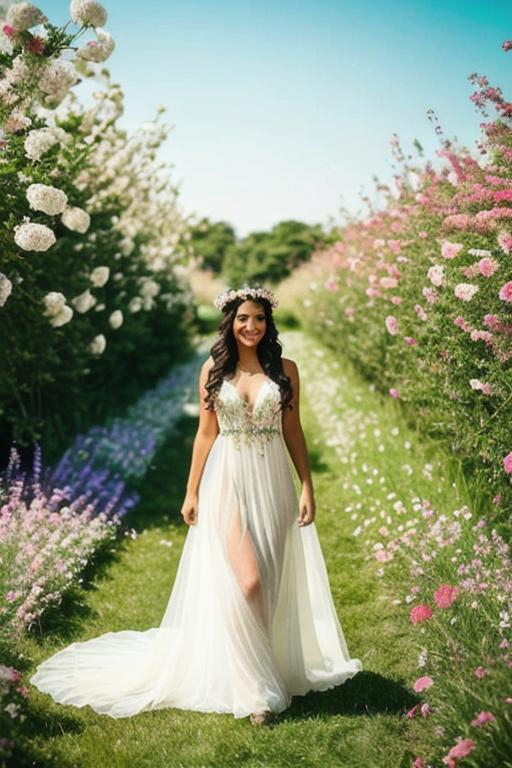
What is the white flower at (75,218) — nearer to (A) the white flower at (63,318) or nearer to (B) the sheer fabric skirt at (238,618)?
(A) the white flower at (63,318)

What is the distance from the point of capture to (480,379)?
4941 millimetres

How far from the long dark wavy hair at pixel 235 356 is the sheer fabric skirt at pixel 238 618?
254 millimetres

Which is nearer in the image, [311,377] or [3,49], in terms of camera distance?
[3,49]

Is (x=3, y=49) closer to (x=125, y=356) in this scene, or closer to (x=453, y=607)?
(x=453, y=607)

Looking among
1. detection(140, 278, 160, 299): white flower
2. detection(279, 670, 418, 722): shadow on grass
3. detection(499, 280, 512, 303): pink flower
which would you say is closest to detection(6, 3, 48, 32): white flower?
detection(499, 280, 512, 303): pink flower

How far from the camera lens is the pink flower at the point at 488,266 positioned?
457 centimetres

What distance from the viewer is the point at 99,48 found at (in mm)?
5793

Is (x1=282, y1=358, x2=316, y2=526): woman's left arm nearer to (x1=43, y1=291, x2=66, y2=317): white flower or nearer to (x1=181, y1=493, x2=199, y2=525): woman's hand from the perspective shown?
(x1=181, y1=493, x2=199, y2=525): woman's hand

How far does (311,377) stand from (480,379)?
8.69m

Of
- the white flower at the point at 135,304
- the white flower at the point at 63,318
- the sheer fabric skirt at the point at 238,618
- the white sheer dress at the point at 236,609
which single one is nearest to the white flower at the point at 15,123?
the white flower at the point at 63,318

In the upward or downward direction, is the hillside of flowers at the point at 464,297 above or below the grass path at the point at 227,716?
above

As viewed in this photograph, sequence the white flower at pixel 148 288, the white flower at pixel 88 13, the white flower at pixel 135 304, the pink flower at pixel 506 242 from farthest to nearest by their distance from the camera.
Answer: the white flower at pixel 148 288 → the white flower at pixel 135 304 → the white flower at pixel 88 13 → the pink flower at pixel 506 242

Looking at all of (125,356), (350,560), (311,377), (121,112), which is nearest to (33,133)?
(121,112)

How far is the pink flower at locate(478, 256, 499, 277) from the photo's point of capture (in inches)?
180
